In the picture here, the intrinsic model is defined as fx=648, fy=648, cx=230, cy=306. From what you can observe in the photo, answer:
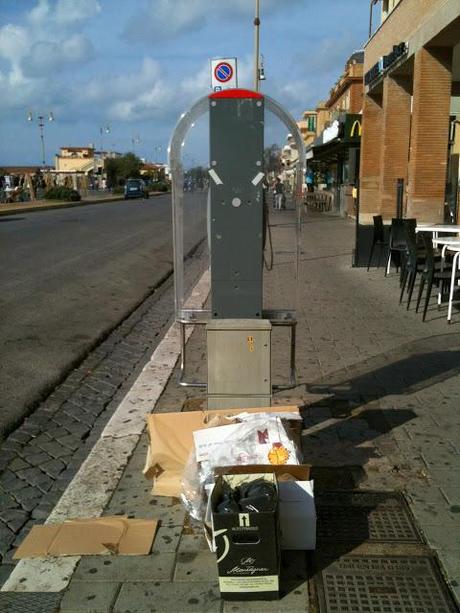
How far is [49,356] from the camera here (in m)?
7.03

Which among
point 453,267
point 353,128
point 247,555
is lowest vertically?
point 247,555

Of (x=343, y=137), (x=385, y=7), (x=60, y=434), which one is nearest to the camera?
(x=60, y=434)

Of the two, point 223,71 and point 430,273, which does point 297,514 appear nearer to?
point 430,273

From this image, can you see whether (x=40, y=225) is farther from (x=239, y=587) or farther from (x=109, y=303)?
(x=239, y=587)

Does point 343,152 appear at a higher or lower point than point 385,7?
lower

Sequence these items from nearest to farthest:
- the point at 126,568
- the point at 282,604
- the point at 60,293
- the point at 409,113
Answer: the point at 282,604, the point at 126,568, the point at 60,293, the point at 409,113

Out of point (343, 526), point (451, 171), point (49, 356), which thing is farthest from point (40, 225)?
point (343, 526)

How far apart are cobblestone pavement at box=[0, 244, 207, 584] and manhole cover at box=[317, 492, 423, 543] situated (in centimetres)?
156

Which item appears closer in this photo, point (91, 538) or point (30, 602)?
point (30, 602)

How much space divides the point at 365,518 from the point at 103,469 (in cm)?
164

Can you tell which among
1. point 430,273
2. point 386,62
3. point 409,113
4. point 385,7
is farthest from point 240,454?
point 385,7

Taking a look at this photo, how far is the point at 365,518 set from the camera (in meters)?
3.38

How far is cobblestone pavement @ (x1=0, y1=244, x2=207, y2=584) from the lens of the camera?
12.1 ft

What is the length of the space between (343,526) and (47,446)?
7.72 feet
